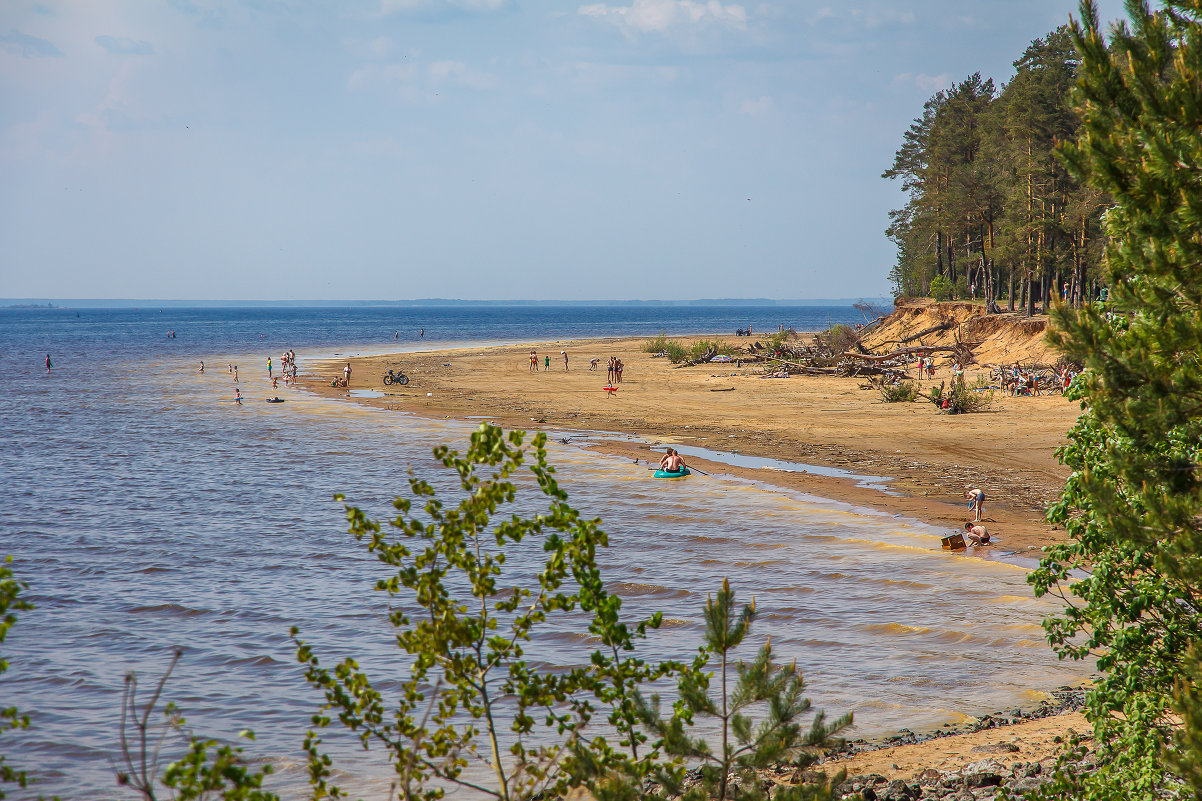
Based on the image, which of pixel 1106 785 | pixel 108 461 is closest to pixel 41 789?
pixel 1106 785

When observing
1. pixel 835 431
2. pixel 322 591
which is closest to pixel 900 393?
pixel 835 431

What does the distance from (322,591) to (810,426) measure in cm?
A: 1860

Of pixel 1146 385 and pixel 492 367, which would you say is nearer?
pixel 1146 385

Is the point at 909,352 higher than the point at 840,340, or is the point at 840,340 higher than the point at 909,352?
the point at 840,340

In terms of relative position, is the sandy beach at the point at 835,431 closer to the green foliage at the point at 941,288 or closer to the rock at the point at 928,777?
the rock at the point at 928,777

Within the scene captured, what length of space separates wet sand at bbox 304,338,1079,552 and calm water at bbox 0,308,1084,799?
1677mm

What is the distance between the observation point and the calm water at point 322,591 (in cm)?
980

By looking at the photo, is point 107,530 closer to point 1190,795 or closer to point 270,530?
point 270,530

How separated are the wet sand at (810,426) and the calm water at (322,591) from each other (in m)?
1.68

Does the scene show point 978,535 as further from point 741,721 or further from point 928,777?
point 741,721

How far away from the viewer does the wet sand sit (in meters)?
19.1

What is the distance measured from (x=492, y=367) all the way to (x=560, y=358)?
29.0ft

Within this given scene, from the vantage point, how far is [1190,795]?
5.22 m

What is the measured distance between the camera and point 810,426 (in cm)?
2866
